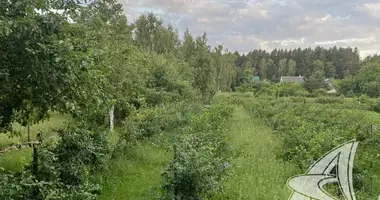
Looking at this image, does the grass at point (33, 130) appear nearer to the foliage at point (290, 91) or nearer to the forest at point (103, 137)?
the forest at point (103, 137)

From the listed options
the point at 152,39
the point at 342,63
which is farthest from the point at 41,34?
the point at 342,63

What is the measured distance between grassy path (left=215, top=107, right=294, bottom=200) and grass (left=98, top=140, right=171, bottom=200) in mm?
1524

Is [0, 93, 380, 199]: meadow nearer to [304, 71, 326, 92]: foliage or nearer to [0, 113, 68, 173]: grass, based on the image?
[0, 113, 68, 173]: grass

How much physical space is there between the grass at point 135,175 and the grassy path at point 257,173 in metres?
1.52

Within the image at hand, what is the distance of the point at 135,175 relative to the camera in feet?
25.8

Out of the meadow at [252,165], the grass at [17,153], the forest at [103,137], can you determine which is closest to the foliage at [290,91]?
the forest at [103,137]

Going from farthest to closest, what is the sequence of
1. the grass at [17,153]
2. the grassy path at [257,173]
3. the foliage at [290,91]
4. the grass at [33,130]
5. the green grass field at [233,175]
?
the foliage at [290,91] < the grass at [33,130] < the grass at [17,153] < the green grass field at [233,175] < the grassy path at [257,173]

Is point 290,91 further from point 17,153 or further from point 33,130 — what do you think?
point 17,153

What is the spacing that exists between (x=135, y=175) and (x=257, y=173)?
303 centimetres

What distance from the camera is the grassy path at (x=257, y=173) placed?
569 centimetres

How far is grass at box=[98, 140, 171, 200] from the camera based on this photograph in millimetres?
6633

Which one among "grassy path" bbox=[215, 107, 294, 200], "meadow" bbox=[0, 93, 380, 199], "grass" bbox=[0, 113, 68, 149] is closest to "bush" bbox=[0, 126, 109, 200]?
"meadow" bbox=[0, 93, 380, 199]

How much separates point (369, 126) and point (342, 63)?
69607mm

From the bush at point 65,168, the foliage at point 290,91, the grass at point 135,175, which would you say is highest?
the bush at point 65,168
